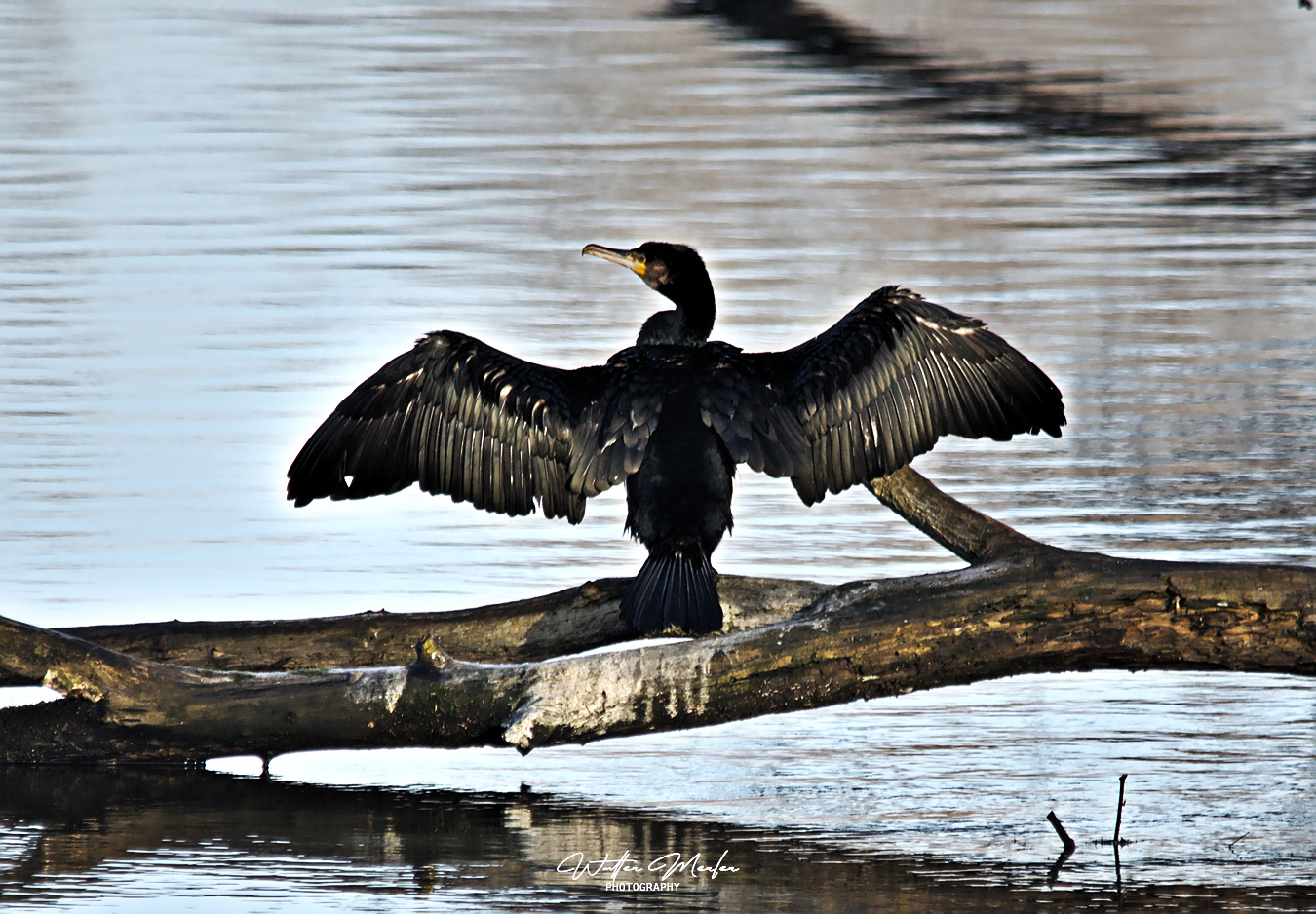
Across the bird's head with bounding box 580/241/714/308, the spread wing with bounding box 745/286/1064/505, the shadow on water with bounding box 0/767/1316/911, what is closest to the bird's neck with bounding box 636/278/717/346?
the bird's head with bounding box 580/241/714/308

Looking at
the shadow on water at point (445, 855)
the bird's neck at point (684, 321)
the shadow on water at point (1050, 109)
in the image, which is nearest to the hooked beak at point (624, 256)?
the bird's neck at point (684, 321)

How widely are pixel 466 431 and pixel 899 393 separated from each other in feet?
3.54

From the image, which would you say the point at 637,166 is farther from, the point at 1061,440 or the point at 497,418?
the point at 497,418

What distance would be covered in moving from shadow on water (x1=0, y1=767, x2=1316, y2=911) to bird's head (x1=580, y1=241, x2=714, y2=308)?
151 cm

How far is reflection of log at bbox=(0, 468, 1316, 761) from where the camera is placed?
4414 millimetres

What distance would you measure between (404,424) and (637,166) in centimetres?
994

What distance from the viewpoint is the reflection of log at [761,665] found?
4414 mm

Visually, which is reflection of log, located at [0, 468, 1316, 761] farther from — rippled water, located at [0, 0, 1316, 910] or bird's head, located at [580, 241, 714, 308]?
bird's head, located at [580, 241, 714, 308]

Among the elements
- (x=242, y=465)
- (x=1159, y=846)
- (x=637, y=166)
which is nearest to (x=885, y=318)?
(x=1159, y=846)

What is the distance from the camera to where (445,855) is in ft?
14.5

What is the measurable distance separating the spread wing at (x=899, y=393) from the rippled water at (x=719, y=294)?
0.78 metres

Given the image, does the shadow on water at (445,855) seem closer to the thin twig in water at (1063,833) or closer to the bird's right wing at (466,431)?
the thin twig in water at (1063,833)

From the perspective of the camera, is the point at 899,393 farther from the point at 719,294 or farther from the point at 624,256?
the point at 719,294

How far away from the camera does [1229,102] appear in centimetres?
1841
